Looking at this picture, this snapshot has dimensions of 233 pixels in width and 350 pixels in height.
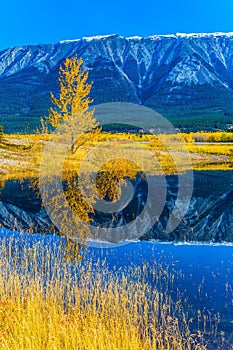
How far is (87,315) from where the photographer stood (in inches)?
402

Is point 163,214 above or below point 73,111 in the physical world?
below

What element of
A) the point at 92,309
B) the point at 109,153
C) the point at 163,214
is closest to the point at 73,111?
the point at 109,153

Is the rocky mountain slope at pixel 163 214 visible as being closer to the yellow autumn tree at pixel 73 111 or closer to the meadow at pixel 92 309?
the meadow at pixel 92 309

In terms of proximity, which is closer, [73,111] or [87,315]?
[87,315]

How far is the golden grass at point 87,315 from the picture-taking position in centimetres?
861

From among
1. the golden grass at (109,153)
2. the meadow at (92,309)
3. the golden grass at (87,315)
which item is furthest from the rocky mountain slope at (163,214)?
the golden grass at (87,315)

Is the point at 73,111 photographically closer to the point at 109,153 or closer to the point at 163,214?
the point at 109,153

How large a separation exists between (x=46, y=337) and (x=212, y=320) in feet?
13.3

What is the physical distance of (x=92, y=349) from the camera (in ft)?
25.8

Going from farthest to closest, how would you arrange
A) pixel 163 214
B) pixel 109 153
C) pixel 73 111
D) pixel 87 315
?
pixel 109 153
pixel 73 111
pixel 163 214
pixel 87 315

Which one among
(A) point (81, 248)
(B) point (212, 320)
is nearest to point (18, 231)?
(A) point (81, 248)

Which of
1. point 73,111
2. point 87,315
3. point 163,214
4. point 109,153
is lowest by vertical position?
point 87,315

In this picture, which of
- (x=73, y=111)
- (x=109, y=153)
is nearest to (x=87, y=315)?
(x=73, y=111)

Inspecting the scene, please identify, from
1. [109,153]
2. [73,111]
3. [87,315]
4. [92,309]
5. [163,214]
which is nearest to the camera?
[87,315]
